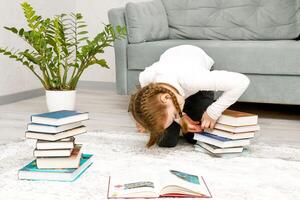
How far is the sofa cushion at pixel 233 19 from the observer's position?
11.6ft

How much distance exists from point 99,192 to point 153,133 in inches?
16.9

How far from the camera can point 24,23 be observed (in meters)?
3.73

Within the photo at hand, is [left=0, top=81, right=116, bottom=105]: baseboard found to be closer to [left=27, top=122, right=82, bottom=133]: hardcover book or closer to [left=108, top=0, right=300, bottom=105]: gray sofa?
[left=108, top=0, right=300, bottom=105]: gray sofa

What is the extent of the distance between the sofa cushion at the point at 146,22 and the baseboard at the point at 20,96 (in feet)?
3.73

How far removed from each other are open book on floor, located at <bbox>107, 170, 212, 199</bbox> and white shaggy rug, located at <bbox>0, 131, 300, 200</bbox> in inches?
2.0

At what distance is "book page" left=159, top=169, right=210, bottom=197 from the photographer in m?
1.51

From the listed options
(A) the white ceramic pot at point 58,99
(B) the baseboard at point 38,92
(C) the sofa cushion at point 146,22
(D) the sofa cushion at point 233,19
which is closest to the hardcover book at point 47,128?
(A) the white ceramic pot at point 58,99

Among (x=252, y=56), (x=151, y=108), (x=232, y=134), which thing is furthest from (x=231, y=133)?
(x=252, y=56)

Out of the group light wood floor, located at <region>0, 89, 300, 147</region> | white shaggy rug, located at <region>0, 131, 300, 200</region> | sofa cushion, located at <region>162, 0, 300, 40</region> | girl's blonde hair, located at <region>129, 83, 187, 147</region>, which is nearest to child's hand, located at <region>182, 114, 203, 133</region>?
white shaggy rug, located at <region>0, 131, 300, 200</region>

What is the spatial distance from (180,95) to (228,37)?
186 cm

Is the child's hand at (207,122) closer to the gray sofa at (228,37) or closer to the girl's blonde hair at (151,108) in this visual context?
the girl's blonde hair at (151,108)

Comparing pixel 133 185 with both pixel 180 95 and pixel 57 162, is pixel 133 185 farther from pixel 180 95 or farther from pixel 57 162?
pixel 180 95

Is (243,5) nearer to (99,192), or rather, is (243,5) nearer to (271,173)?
(271,173)

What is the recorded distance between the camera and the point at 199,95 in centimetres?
245
